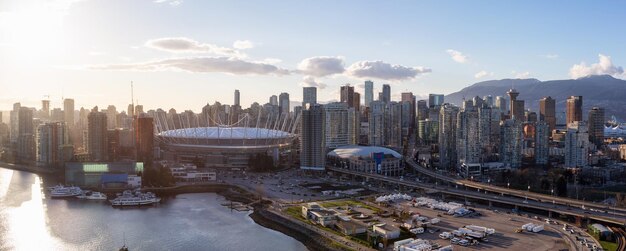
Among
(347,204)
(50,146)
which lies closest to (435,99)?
(50,146)

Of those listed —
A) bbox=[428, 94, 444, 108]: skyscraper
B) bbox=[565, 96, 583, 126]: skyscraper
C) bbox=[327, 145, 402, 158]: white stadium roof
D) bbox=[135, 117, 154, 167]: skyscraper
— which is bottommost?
bbox=[327, 145, 402, 158]: white stadium roof

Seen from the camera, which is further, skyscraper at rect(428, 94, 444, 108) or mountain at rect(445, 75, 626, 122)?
mountain at rect(445, 75, 626, 122)

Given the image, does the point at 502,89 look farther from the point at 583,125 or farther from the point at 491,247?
the point at 491,247

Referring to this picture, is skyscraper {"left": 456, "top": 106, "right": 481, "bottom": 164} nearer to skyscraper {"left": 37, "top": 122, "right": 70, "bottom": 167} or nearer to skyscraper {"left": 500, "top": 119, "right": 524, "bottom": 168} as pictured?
skyscraper {"left": 500, "top": 119, "right": 524, "bottom": 168}

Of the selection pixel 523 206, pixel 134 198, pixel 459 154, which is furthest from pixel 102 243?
pixel 459 154

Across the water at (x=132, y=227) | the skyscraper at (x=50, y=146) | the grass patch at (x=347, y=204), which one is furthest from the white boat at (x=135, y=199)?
the skyscraper at (x=50, y=146)

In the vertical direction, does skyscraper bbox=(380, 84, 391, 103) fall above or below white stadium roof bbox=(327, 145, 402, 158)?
above

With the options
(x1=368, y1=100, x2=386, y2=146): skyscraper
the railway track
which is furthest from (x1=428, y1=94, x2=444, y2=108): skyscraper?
the railway track
